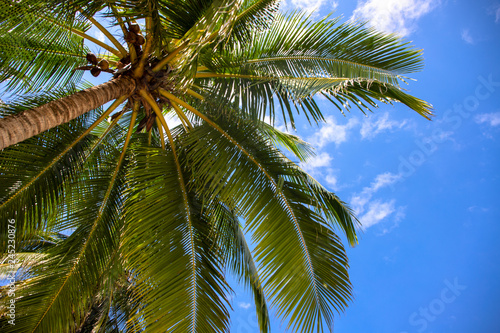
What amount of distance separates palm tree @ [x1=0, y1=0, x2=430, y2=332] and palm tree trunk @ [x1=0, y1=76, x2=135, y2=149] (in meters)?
0.03

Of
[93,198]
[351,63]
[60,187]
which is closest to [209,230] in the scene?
[93,198]

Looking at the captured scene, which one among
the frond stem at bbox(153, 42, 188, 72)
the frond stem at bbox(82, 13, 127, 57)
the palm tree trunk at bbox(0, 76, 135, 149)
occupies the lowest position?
the palm tree trunk at bbox(0, 76, 135, 149)

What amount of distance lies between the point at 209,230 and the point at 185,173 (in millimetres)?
902

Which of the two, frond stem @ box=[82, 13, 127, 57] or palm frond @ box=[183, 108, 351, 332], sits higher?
frond stem @ box=[82, 13, 127, 57]

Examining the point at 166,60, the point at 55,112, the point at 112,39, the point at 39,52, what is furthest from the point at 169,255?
the point at 39,52

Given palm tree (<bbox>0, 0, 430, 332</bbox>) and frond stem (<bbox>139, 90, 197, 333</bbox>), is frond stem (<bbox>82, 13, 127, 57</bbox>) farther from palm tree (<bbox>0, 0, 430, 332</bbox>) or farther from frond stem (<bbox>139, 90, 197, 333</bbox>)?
frond stem (<bbox>139, 90, 197, 333</bbox>)

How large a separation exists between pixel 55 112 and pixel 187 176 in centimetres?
205

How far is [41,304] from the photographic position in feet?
13.8

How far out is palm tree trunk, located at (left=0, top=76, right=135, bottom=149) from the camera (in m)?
2.75

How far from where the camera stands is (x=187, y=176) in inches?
192

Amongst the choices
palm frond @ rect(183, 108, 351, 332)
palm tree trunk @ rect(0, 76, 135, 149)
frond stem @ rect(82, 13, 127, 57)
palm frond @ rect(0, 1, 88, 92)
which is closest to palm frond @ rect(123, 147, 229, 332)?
palm frond @ rect(183, 108, 351, 332)

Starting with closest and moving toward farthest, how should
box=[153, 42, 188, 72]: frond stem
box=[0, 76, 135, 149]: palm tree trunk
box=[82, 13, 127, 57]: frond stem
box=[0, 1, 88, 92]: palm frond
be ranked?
box=[0, 76, 135, 149]: palm tree trunk → box=[0, 1, 88, 92]: palm frond → box=[153, 42, 188, 72]: frond stem → box=[82, 13, 127, 57]: frond stem

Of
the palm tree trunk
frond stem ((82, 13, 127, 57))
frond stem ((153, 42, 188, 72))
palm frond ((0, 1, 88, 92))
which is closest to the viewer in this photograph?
the palm tree trunk

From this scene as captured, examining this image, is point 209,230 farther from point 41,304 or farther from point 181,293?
point 41,304
